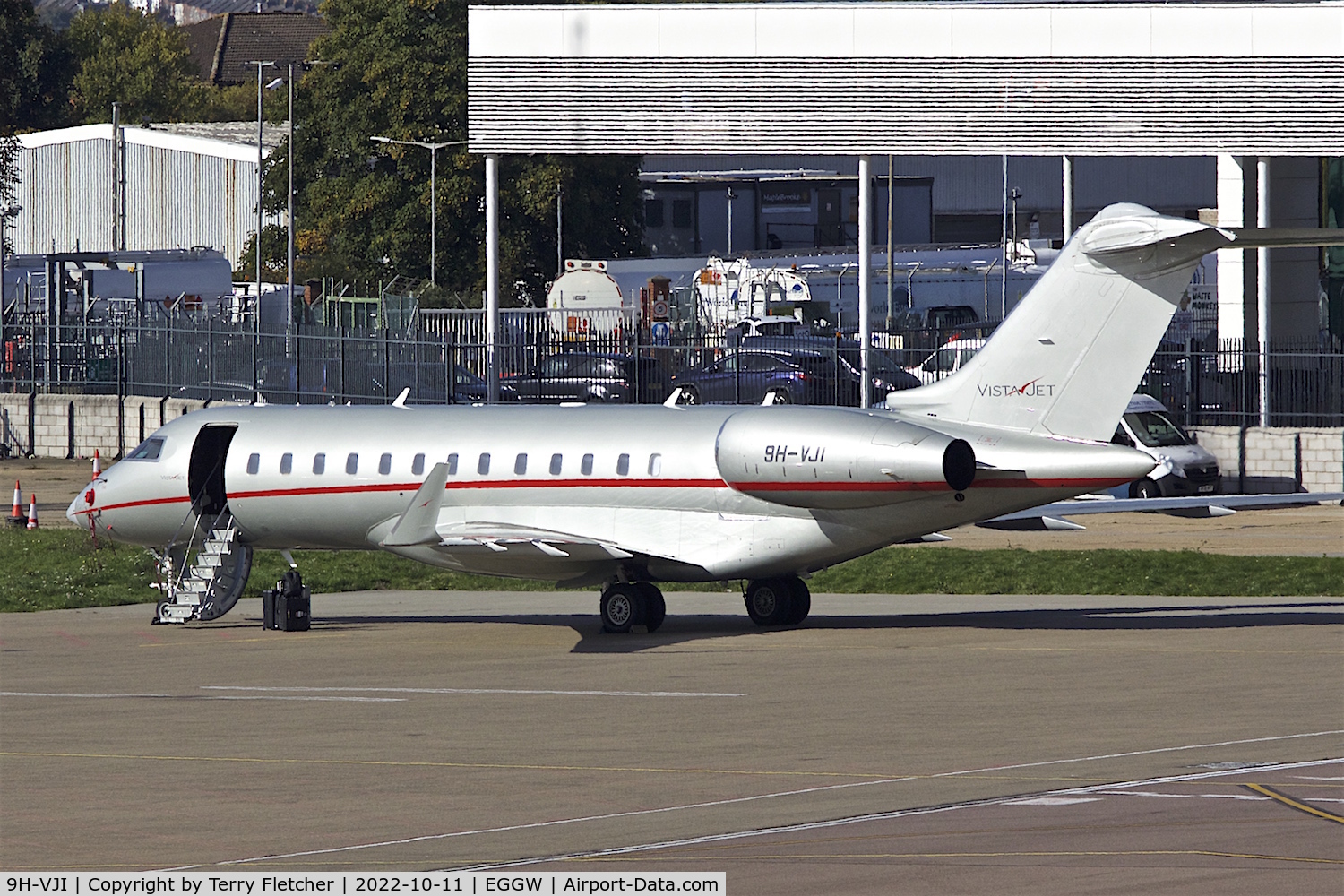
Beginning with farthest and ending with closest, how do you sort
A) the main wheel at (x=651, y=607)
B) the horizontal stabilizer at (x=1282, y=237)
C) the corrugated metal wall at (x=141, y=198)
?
1. the corrugated metal wall at (x=141, y=198)
2. the main wheel at (x=651, y=607)
3. the horizontal stabilizer at (x=1282, y=237)

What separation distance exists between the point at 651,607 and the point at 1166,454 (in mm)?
18862

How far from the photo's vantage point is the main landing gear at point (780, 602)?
87.2ft

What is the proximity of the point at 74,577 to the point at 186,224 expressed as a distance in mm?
78851

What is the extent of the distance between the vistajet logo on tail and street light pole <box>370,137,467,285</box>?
5355cm

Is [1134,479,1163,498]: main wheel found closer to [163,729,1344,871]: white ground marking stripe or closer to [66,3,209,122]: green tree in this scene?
[163,729,1344,871]: white ground marking stripe

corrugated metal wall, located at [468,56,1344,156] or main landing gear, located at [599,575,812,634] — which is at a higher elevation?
corrugated metal wall, located at [468,56,1344,156]

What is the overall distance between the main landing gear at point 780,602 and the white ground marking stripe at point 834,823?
1125 centimetres

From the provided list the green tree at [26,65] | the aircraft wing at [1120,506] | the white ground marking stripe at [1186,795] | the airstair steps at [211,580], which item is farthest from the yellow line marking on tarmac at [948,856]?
the green tree at [26,65]

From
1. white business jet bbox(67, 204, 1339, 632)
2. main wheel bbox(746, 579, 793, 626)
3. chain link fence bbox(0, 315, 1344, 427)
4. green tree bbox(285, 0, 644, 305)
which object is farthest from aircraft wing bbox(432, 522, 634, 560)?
green tree bbox(285, 0, 644, 305)

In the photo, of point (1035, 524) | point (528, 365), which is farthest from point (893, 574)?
point (528, 365)

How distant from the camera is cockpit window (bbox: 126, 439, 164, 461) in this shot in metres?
28.9

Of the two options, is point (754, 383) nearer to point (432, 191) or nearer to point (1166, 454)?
point (1166, 454)

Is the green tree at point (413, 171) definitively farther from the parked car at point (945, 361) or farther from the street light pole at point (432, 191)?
the parked car at point (945, 361)

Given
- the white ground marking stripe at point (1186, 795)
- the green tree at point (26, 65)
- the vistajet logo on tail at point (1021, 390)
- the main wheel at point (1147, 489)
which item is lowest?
the white ground marking stripe at point (1186, 795)
